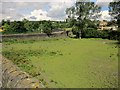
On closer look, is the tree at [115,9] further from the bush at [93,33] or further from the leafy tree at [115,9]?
the bush at [93,33]

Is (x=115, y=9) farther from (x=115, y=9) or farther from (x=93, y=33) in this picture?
(x=93, y=33)

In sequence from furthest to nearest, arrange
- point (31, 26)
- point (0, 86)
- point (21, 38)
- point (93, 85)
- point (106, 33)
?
1. point (31, 26)
2. point (106, 33)
3. point (21, 38)
4. point (93, 85)
5. point (0, 86)

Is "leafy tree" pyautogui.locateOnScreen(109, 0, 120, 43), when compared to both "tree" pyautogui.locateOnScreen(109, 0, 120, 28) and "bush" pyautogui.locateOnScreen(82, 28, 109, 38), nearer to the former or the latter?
"tree" pyautogui.locateOnScreen(109, 0, 120, 28)

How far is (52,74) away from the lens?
12617 mm

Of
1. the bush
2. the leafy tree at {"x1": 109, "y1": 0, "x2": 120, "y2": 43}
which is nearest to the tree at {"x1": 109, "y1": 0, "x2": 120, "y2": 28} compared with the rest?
the leafy tree at {"x1": 109, "y1": 0, "x2": 120, "y2": 43}

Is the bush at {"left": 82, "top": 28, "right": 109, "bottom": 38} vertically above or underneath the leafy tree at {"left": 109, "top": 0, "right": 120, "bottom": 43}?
underneath

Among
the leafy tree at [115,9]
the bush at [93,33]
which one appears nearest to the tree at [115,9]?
the leafy tree at [115,9]

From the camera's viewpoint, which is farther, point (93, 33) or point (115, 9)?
point (93, 33)

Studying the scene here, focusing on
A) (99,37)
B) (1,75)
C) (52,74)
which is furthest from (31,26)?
(1,75)

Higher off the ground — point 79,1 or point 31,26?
point 79,1

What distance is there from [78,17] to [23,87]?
4341cm

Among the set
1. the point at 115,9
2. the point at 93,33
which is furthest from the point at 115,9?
the point at 93,33

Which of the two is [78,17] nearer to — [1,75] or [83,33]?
[83,33]

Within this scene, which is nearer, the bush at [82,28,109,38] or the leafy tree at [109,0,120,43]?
the leafy tree at [109,0,120,43]
